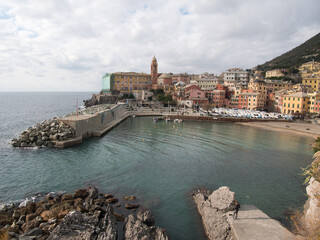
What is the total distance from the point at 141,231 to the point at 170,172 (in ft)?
34.1

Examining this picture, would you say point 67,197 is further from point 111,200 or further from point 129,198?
point 129,198

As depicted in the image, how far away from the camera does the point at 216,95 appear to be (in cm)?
7969

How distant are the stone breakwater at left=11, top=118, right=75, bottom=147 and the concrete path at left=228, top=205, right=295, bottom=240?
86.5 feet

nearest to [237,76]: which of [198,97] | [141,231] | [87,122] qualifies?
[198,97]

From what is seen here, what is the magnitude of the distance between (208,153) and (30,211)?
69.0 feet

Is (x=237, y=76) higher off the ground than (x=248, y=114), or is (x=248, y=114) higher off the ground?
(x=237, y=76)

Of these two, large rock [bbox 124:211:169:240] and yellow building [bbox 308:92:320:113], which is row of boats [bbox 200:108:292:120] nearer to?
yellow building [bbox 308:92:320:113]

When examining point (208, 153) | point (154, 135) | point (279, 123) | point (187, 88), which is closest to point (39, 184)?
point (208, 153)

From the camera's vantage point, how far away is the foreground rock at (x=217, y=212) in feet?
39.9

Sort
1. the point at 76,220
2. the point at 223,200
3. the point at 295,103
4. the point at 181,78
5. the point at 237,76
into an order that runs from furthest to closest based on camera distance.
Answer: the point at 181,78, the point at 237,76, the point at 295,103, the point at 223,200, the point at 76,220

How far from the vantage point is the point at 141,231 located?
38.7 feet

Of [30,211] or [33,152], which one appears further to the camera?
[33,152]

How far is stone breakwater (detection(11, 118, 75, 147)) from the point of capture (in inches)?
1193

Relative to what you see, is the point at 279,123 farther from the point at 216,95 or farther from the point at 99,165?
the point at 99,165
